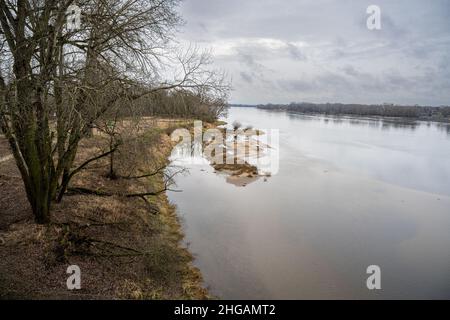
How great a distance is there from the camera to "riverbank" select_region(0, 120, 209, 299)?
6750 mm

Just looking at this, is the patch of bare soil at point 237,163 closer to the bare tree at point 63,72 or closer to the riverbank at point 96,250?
the riverbank at point 96,250

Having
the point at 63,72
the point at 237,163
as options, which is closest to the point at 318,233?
the point at 63,72

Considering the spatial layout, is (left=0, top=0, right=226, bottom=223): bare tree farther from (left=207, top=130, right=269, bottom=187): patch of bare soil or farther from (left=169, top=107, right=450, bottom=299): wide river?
(left=207, top=130, right=269, bottom=187): patch of bare soil

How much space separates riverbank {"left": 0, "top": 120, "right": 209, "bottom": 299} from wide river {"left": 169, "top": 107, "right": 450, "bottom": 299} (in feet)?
3.19

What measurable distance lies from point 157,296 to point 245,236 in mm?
5108

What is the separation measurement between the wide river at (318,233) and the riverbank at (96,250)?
0.97m

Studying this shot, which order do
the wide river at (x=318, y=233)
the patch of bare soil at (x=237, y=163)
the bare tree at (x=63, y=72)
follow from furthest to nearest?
1. the patch of bare soil at (x=237, y=163)
2. the wide river at (x=318, y=233)
3. the bare tree at (x=63, y=72)

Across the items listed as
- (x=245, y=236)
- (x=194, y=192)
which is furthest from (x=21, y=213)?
(x=194, y=192)

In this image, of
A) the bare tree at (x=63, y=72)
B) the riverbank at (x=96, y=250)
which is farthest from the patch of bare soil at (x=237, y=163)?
the bare tree at (x=63, y=72)

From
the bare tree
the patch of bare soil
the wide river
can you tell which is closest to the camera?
the bare tree

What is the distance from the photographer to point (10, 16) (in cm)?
678

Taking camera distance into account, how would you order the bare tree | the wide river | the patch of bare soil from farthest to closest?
the patch of bare soil → the wide river → the bare tree

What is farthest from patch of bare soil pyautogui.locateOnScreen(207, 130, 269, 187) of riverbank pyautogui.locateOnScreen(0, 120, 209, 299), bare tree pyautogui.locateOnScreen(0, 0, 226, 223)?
bare tree pyautogui.locateOnScreen(0, 0, 226, 223)

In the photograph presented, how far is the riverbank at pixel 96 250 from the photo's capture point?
22.1ft
